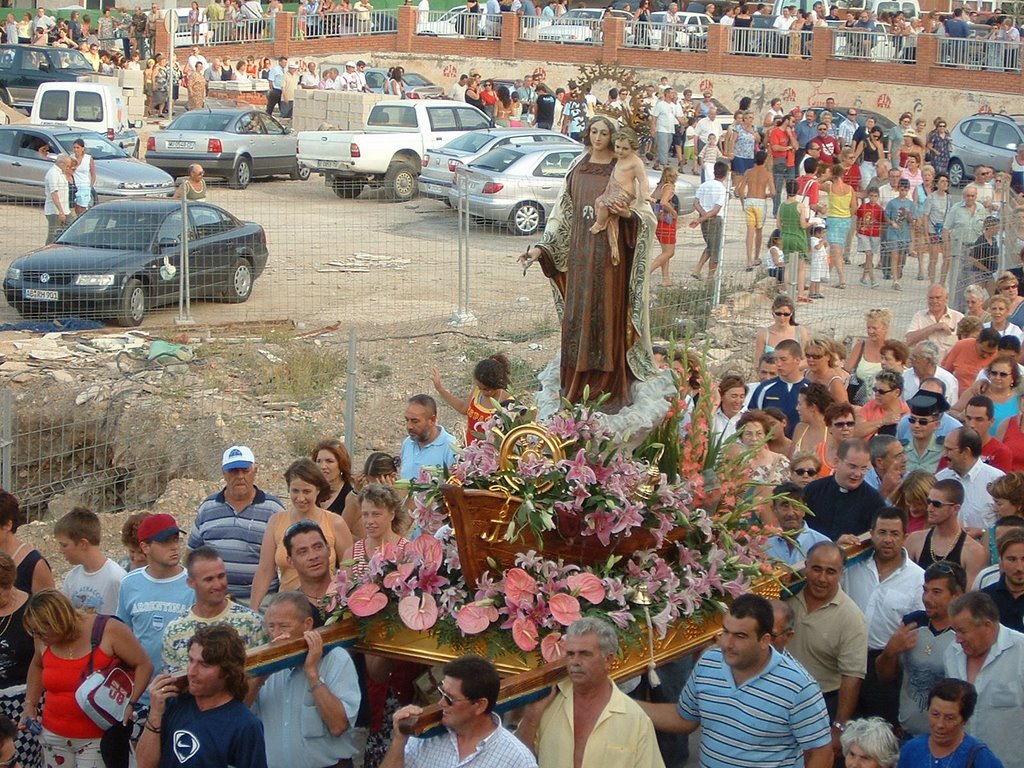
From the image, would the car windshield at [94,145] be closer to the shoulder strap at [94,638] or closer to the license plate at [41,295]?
the license plate at [41,295]

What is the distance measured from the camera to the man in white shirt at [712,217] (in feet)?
62.4

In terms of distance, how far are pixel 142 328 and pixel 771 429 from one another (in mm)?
10274

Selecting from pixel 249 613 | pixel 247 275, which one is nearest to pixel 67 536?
pixel 249 613

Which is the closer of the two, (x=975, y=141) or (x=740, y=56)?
(x=975, y=141)

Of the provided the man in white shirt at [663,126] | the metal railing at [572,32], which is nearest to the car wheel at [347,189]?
the man in white shirt at [663,126]

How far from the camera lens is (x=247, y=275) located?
20.2 meters

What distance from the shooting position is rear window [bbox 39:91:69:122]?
3117cm

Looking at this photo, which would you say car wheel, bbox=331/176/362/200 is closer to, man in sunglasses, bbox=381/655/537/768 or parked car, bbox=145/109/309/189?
parked car, bbox=145/109/309/189

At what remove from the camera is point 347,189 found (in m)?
28.7

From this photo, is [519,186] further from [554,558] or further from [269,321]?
[554,558]

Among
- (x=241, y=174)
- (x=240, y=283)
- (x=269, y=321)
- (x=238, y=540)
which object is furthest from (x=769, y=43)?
(x=238, y=540)

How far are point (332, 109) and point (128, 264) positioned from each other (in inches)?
684

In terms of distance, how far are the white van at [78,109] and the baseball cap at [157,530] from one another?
24.1m

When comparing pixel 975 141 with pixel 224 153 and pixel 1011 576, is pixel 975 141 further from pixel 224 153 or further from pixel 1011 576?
pixel 1011 576
